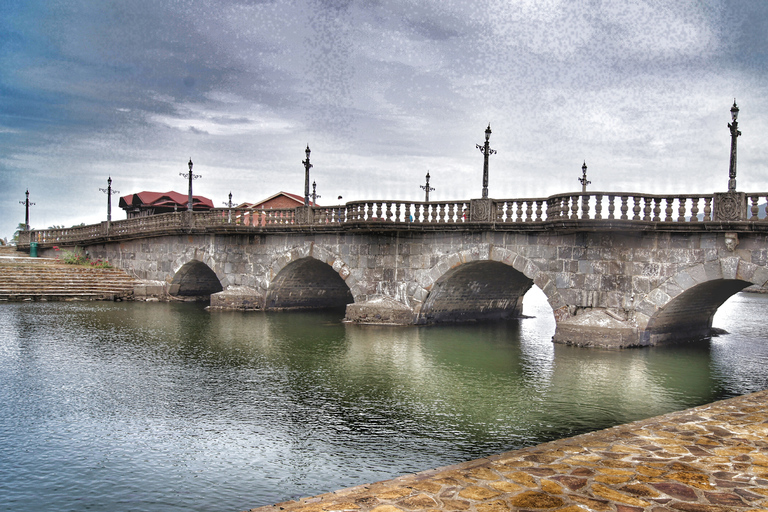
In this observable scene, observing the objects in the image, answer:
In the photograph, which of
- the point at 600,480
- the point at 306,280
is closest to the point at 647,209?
the point at 600,480

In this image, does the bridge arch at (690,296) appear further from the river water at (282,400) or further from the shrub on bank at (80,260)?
the shrub on bank at (80,260)

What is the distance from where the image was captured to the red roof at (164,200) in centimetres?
4338

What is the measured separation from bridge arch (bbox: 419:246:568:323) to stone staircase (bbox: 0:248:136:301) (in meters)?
15.8

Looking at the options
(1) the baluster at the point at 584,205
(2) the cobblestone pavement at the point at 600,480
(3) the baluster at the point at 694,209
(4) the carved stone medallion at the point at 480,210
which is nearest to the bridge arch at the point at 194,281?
(4) the carved stone medallion at the point at 480,210

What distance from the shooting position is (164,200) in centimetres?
4459

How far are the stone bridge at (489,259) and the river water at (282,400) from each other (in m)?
1.34

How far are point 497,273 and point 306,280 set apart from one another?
344 inches

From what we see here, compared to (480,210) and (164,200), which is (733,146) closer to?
(480,210)

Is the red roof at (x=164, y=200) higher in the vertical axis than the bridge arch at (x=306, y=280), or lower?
higher

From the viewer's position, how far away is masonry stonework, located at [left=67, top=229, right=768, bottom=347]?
53.0 feet

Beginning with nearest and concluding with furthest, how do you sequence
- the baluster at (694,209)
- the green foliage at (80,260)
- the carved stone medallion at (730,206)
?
the carved stone medallion at (730,206) < the baluster at (694,209) < the green foliage at (80,260)

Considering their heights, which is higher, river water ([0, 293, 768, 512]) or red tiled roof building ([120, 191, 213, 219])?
red tiled roof building ([120, 191, 213, 219])

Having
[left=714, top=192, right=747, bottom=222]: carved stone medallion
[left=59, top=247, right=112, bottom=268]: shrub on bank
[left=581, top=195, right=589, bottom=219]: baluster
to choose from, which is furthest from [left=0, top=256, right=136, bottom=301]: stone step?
[left=714, top=192, right=747, bottom=222]: carved stone medallion

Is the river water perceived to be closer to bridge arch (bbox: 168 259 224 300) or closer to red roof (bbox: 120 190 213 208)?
bridge arch (bbox: 168 259 224 300)
